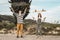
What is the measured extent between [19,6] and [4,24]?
568cm

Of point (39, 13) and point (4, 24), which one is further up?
point (39, 13)

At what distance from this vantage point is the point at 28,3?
163ft

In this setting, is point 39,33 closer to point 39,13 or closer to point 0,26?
point 39,13

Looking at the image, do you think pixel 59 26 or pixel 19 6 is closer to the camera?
pixel 59 26

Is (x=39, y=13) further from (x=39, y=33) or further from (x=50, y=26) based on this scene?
(x=50, y=26)

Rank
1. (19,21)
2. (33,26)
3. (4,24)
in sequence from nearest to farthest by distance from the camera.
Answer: (19,21) → (33,26) → (4,24)

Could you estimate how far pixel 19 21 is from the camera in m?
25.5

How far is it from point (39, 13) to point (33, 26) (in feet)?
49.0

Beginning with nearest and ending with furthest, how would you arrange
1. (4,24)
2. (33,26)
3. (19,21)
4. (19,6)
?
(19,21)
(33,26)
(4,24)
(19,6)

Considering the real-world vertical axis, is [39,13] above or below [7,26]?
above

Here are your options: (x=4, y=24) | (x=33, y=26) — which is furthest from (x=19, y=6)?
(x=33, y=26)

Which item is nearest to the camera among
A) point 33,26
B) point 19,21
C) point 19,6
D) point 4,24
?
point 19,21

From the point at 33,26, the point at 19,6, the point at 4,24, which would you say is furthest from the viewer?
the point at 19,6

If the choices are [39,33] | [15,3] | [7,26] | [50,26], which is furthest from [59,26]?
[39,33]
